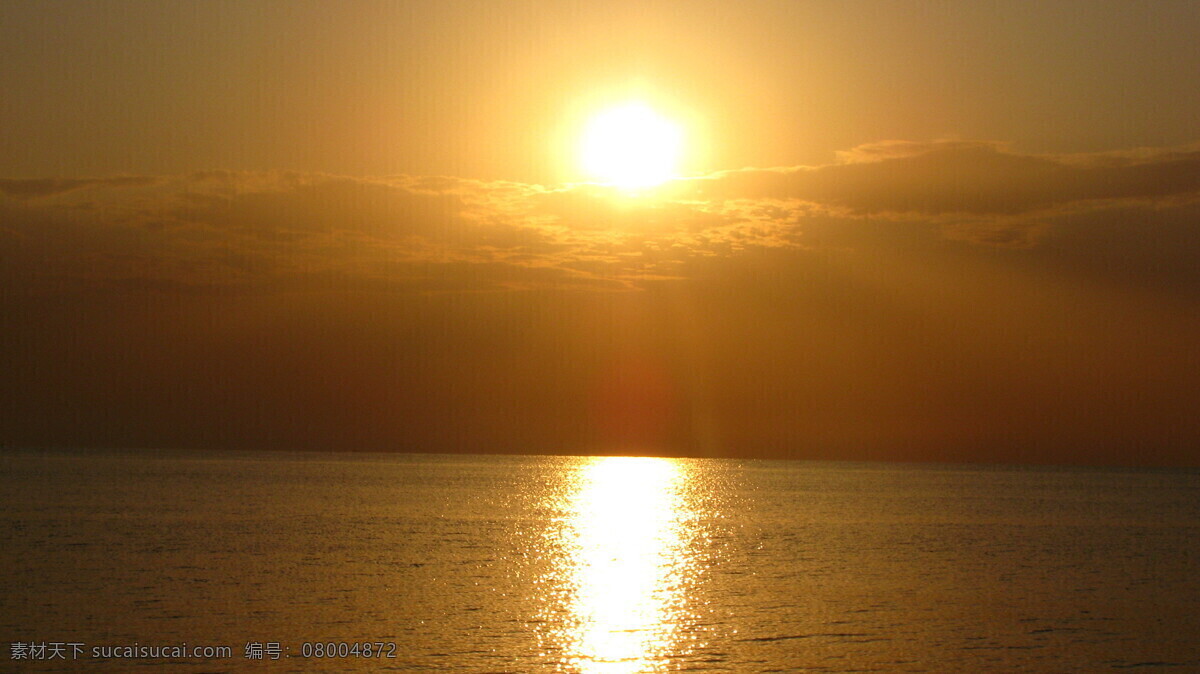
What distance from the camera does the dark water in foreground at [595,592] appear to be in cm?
2672

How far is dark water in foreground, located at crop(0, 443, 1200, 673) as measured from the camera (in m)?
26.7

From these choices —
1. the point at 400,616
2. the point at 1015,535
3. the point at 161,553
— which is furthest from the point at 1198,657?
the point at 1015,535

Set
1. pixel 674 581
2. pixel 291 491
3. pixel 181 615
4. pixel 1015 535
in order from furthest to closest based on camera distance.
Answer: pixel 291 491, pixel 1015 535, pixel 674 581, pixel 181 615

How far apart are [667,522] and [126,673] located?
5915cm

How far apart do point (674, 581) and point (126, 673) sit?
2233cm

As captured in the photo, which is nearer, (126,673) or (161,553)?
(126,673)

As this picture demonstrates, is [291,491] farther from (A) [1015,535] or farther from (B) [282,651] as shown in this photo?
(B) [282,651]

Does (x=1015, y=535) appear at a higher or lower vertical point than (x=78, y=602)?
higher

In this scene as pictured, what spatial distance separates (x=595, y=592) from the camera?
3700 cm

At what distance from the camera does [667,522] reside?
79875mm

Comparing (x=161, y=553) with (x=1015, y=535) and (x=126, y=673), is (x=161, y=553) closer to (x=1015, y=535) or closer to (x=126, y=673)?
(x=126, y=673)

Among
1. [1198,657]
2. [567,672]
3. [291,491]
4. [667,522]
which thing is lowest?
[1198,657]

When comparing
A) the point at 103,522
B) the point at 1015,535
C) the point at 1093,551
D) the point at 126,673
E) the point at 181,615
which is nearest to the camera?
the point at 126,673

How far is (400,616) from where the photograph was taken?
31500 millimetres
